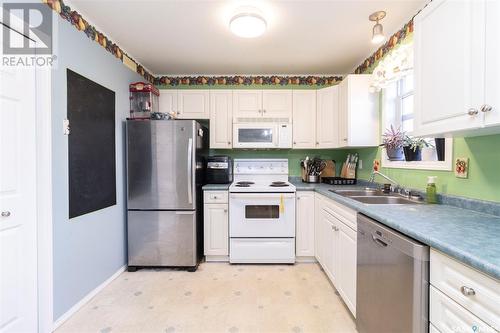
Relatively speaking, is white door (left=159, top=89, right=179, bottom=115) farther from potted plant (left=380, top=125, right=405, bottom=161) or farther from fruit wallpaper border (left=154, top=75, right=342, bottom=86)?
potted plant (left=380, top=125, right=405, bottom=161)

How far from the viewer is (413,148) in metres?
1.81

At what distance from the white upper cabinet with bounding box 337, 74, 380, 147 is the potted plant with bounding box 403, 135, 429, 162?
1.70 feet

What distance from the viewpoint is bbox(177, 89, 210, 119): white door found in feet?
9.87

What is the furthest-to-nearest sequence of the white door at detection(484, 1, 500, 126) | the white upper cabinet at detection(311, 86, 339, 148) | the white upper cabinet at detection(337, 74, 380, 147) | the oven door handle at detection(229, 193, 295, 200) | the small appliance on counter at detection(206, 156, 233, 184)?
the small appliance on counter at detection(206, 156, 233, 184), the white upper cabinet at detection(311, 86, 339, 148), the oven door handle at detection(229, 193, 295, 200), the white upper cabinet at detection(337, 74, 380, 147), the white door at detection(484, 1, 500, 126)

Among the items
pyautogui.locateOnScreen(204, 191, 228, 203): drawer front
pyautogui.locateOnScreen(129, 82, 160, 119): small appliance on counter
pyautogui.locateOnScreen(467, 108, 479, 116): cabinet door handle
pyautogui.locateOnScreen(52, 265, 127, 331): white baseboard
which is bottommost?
pyautogui.locateOnScreen(52, 265, 127, 331): white baseboard

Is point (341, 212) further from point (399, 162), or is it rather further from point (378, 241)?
point (399, 162)

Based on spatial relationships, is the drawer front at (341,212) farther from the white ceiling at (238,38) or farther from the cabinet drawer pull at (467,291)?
the white ceiling at (238,38)

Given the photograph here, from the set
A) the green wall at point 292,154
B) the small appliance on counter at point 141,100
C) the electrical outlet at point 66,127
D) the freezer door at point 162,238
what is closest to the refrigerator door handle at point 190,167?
the freezer door at point 162,238

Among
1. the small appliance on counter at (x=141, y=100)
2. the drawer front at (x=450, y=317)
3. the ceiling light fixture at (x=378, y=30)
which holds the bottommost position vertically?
the drawer front at (x=450, y=317)

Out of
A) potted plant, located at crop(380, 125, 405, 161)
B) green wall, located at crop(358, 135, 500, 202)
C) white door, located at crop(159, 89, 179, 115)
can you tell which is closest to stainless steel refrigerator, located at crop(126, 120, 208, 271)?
white door, located at crop(159, 89, 179, 115)

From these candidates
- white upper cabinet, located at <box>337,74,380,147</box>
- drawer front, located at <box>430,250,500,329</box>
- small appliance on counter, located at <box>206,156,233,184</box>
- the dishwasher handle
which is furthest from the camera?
small appliance on counter, located at <box>206,156,233,184</box>

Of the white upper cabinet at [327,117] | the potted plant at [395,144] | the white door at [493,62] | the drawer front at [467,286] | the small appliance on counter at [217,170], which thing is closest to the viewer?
the drawer front at [467,286]

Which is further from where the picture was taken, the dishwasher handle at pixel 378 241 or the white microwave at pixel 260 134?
the white microwave at pixel 260 134

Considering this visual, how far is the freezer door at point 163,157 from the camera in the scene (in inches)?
93.9
